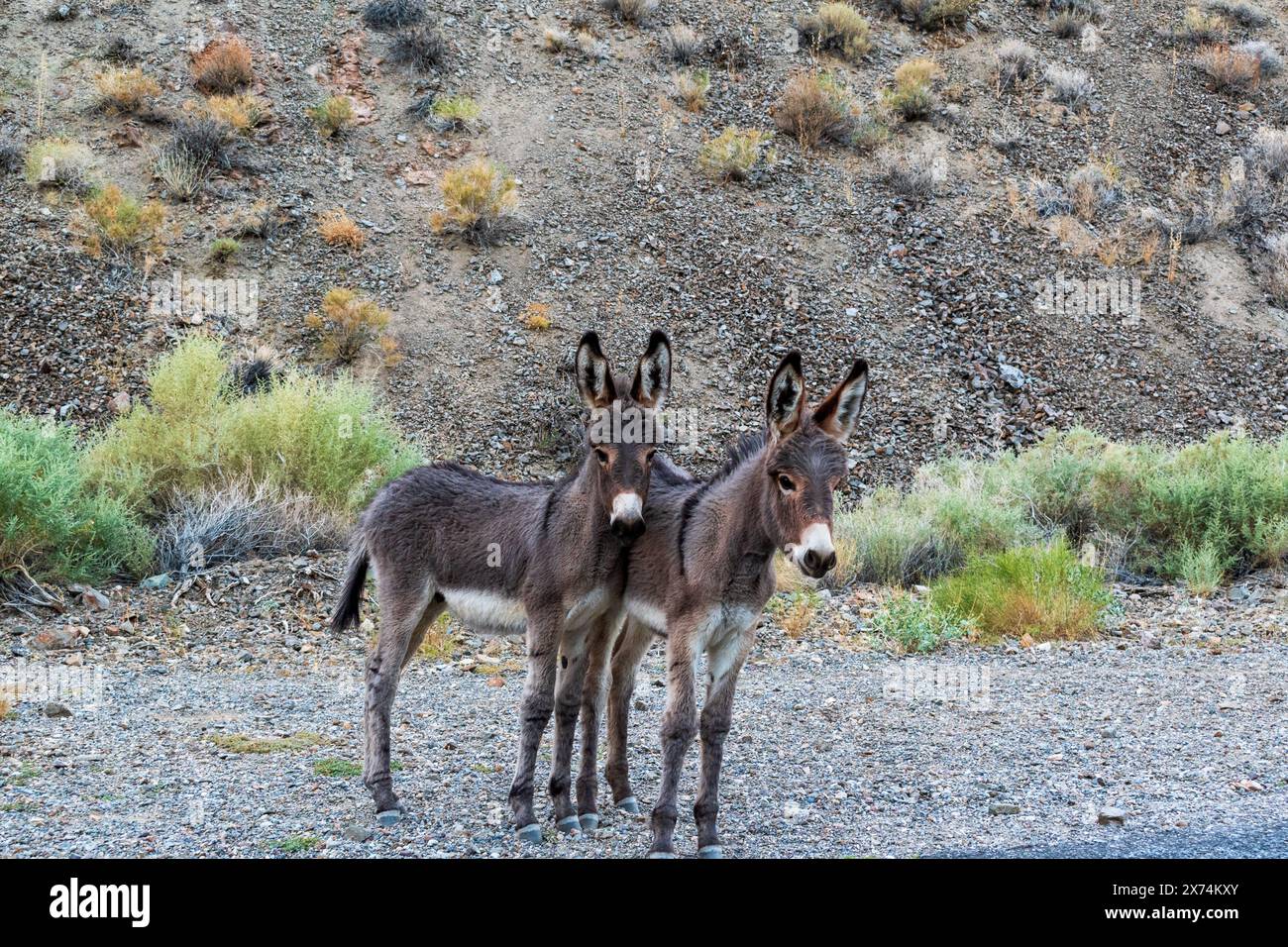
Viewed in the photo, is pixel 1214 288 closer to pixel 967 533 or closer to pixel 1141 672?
pixel 967 533

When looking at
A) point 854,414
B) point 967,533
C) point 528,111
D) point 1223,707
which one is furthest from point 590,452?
point 528,111

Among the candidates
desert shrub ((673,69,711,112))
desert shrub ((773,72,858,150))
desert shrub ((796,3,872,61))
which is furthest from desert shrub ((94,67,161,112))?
desert shrub ((796,3,872,61))

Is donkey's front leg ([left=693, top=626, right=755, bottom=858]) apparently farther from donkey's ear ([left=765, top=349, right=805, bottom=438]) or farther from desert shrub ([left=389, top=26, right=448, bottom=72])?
desert shrub ([left=389, top=26, right=448, bottom=72])

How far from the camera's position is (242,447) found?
14.4m

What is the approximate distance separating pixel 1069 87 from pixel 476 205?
13.5 meters

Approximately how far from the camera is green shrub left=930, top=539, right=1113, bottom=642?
11406mm

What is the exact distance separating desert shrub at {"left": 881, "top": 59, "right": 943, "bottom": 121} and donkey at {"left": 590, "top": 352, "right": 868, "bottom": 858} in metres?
21.6

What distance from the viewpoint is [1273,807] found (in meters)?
6.42

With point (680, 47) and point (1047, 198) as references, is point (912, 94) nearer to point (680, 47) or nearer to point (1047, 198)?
point (1047, 198)

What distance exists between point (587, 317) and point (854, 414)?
51.1 feet

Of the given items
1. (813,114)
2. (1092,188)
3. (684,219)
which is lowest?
(684,219)

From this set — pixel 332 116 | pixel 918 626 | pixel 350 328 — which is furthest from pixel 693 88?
pixel 918 626

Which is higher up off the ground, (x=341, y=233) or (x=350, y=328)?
(x=341, y=233)

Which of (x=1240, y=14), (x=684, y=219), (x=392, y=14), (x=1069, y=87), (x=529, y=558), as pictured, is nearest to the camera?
(x=529, y=558)
